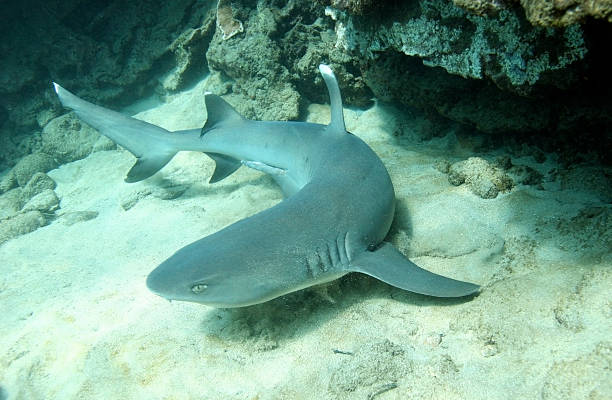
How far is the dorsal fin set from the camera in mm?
4277

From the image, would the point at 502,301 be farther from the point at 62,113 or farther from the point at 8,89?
the point at 8,89

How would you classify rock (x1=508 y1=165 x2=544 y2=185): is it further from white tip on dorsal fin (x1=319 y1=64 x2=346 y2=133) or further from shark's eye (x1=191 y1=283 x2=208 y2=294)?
shark's eye (x1=191 y1=283 x2=208 y2=294)

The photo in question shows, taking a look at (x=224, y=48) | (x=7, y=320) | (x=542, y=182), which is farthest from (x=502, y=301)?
(x=224, y=48)

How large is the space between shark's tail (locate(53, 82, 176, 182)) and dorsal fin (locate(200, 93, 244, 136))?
79 centimetres

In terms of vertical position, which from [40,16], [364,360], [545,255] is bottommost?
[364,360]

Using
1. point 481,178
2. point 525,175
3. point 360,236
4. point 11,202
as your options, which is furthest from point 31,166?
point 525,175

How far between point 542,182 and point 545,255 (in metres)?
1.06

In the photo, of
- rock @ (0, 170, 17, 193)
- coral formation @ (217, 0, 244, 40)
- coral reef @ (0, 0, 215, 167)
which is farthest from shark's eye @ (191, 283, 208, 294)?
rock @ (0, 170, 17, 193)

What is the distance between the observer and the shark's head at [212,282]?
7.05ft

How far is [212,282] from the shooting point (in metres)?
2.16

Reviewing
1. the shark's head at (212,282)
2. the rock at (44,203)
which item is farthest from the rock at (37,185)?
the shark's head at (212,282)

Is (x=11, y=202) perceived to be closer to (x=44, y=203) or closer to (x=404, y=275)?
(x=44, y=203)

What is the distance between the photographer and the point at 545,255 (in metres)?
2.38

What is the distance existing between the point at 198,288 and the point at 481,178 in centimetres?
252
